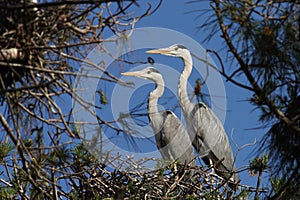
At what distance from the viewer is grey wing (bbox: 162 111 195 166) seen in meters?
5.00

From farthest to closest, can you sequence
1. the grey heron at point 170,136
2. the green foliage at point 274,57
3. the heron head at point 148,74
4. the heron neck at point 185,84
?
the grey heron at point 170,136 → the heron head at point 148,74 → the heron neck at point 185,84 → the green foliage at point 274,57

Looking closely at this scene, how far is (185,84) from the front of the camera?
192 inches

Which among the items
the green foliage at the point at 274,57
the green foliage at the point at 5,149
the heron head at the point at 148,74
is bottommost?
the green foliage at the point at 274,57

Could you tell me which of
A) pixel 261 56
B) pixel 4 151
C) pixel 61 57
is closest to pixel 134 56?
pixel 61 57

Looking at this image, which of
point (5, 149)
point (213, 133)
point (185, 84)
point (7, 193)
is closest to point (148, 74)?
point (185, 84)

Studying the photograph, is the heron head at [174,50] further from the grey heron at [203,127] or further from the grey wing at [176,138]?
the grey wing at [176,138]

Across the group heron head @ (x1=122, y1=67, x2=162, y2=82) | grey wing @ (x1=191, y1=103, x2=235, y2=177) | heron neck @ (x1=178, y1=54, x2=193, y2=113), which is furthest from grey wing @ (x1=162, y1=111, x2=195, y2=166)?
heron head @ (x1=122, y1=67, x2=162, y2=82)

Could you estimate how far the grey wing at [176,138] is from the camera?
5.00 metres

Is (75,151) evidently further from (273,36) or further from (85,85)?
(273,36)

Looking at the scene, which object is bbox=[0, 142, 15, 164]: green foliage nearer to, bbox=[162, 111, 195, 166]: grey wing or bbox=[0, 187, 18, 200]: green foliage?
bbox=[0, 187, 18, 200]: green foliage

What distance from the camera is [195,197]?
346 cm

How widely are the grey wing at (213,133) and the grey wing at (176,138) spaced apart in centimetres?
12

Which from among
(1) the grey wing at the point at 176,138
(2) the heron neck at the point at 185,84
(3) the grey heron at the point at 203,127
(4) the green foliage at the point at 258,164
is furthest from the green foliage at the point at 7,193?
(1) the grey wing at the point at 176,138

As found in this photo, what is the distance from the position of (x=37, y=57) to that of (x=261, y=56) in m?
0.70
